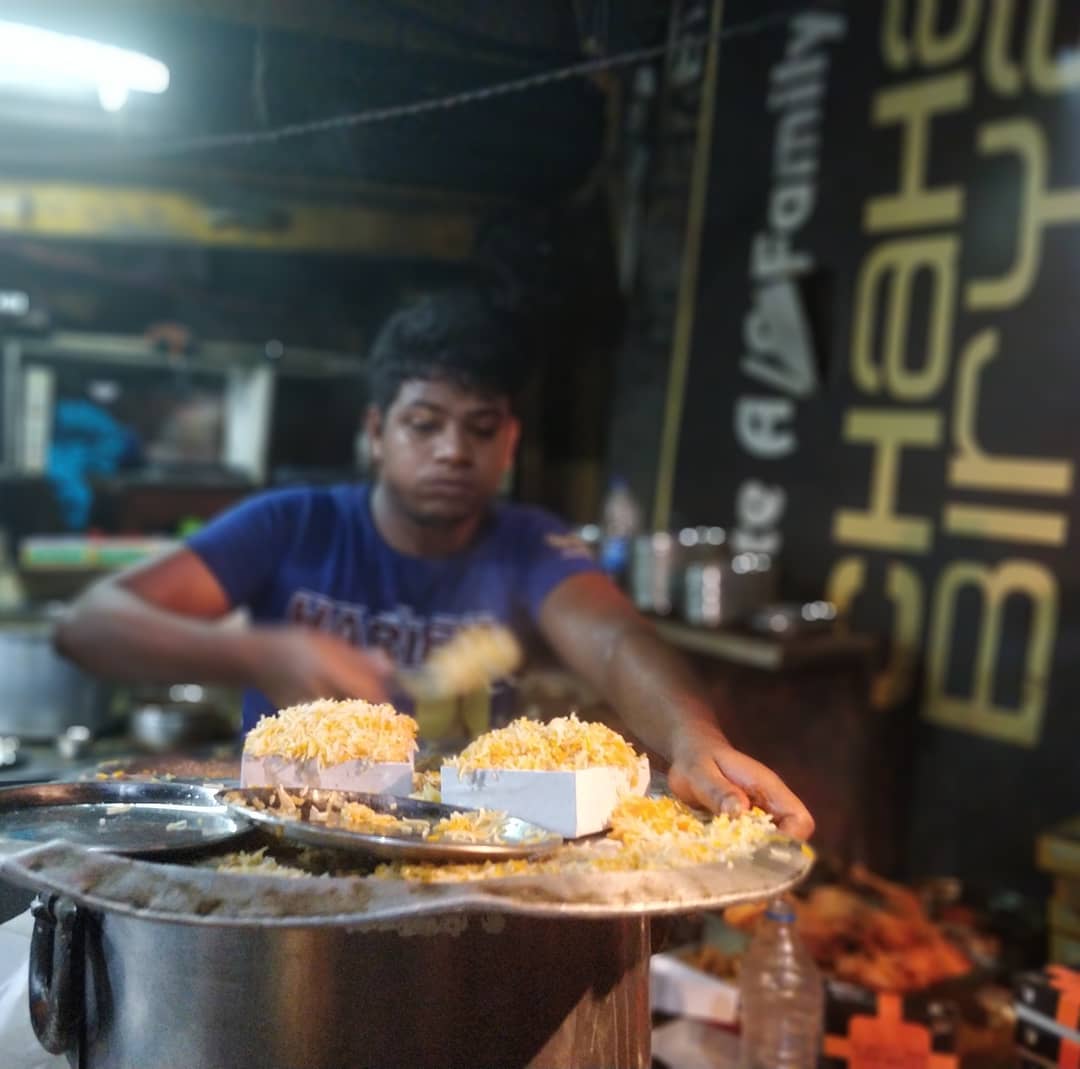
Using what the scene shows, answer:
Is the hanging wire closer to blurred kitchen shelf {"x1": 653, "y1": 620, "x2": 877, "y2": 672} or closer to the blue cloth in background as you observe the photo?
blurred kitchen shelf {"x1": 653, "y1": 620, "x2": 877, "y2": 672}

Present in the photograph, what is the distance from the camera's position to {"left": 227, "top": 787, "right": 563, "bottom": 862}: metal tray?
4.35 feet

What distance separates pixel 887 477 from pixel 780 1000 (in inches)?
115

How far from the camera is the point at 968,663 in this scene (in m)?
4.47

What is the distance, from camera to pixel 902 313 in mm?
4719

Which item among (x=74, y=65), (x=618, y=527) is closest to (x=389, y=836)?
(x=74, y=65)

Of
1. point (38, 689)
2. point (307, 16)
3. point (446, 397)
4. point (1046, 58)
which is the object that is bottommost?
point (38, 689)

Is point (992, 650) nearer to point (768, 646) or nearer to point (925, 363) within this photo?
point (768, 646)

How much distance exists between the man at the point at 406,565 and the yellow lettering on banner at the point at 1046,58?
9.52ft

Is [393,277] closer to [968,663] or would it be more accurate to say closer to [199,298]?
[199,298]

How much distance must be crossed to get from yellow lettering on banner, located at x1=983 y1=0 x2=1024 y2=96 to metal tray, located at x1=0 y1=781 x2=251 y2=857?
14.0 ft

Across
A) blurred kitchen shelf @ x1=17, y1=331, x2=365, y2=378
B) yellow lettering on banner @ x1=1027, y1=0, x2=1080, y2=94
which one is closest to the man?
yellow lettering on banner @ x1=1027, y1=0, x2=1080, y2=94

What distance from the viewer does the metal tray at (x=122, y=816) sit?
4.70ft

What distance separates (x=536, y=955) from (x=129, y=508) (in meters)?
5.01

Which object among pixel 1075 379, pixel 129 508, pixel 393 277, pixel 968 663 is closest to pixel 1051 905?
pixel 968 663
